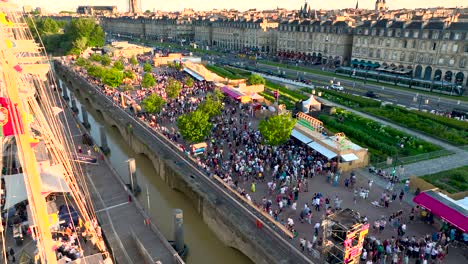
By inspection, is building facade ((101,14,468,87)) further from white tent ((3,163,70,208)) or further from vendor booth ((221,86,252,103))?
white tent ((3,163,70,208))

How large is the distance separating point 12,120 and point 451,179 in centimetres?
2864

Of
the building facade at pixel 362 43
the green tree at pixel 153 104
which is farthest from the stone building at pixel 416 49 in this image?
the green tree at pixel 153 104

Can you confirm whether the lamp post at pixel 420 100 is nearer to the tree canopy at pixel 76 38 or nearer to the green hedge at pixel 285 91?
the green hedge at pixel 285 91

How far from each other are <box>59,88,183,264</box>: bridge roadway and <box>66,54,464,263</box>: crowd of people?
6.19m

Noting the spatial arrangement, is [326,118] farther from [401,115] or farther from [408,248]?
[408,248]

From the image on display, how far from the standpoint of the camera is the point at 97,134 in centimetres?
4266

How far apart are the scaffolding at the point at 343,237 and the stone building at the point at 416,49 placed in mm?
53755

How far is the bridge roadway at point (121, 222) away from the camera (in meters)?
18.4

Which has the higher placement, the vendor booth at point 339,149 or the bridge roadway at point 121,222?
the vendor booth at point 339,149

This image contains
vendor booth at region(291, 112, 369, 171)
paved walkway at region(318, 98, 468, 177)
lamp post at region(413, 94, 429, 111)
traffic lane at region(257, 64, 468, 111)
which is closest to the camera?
vendor booth at region(291, 112, 369, 171)

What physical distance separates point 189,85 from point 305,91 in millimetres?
18356

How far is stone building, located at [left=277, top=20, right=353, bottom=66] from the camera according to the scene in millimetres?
77562

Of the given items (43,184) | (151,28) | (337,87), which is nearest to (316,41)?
(337,87)

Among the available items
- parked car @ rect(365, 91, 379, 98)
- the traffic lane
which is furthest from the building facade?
parked car @ rect(365, 91, 379, 98)
